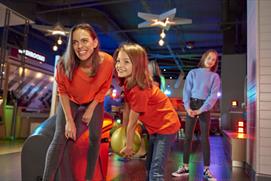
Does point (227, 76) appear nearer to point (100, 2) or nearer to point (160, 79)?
point (100, 2)

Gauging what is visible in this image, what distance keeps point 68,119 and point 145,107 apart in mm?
550

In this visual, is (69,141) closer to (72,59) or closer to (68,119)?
(68,119)

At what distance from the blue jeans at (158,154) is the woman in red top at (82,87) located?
1.44ft

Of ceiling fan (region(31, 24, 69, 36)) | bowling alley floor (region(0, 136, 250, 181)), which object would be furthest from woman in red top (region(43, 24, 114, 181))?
ceiling fan (region(31, 24, 69, 36))

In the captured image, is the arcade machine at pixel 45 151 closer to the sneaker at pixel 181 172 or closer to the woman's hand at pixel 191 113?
the sneaker at pixel 181 172

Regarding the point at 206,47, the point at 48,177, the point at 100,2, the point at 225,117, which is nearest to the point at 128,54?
the point at 48,177

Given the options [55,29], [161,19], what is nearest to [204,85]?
[161,19]

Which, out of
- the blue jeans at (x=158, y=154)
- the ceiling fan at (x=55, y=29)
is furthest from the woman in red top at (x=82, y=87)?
→ the ceiling fan at (x=55, y=29)

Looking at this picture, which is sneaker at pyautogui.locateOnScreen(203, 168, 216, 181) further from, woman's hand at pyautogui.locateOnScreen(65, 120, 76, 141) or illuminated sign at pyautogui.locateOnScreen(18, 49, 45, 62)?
illuminated sign at pyautogui.locateOnScreen(18, 49, 45, 62)

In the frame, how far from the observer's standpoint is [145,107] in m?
1.54

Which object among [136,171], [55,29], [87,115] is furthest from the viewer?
[55,29]

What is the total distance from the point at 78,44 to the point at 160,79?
0.64m

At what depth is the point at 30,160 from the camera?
206 centimetres

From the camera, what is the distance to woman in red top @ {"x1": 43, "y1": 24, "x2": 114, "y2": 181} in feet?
5.96
